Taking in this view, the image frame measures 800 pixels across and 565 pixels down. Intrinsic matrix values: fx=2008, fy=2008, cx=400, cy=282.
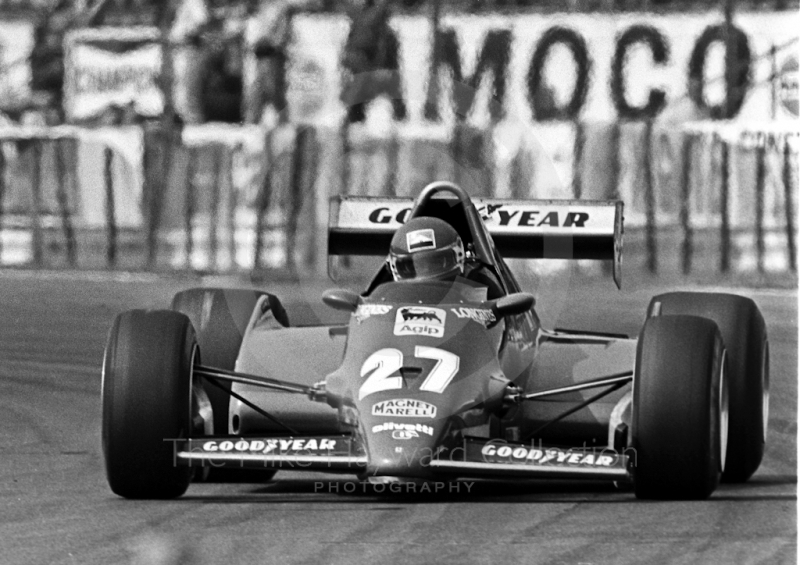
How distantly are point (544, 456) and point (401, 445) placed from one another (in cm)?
→ 60

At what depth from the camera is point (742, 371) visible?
9.88m

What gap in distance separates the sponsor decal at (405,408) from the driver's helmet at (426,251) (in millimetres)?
1308

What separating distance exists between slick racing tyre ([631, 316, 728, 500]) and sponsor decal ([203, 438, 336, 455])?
1.36 metres

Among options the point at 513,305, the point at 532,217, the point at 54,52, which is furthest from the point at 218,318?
the point at 54,52

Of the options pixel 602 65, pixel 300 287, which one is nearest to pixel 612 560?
pixel 300 287

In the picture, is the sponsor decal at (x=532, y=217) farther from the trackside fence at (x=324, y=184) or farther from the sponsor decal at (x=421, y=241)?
the trackside fence at (x=324, y=184)

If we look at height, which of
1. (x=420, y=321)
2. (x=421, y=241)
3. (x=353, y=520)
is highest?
(x=421, y=241)

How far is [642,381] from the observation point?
8.71m

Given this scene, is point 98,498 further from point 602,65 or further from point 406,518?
point 602,65

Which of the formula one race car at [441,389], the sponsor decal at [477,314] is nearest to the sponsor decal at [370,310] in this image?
the formula one race car at [441,389]

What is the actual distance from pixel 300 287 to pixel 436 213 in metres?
15.3

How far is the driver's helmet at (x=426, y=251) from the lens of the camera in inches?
379

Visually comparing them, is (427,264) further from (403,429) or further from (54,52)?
(54,52)

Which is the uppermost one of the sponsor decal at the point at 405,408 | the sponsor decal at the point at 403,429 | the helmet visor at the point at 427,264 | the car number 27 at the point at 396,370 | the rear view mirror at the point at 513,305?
the helmet visor at the point at 427,264
